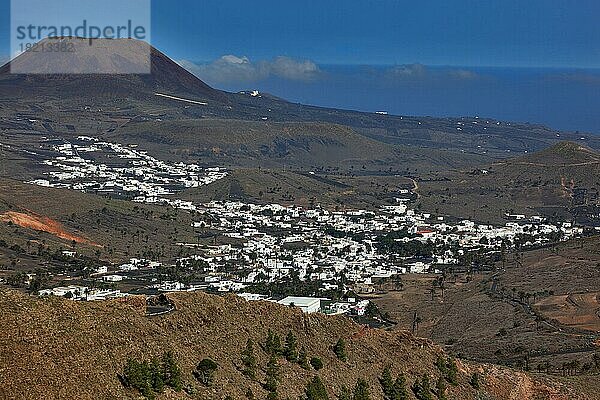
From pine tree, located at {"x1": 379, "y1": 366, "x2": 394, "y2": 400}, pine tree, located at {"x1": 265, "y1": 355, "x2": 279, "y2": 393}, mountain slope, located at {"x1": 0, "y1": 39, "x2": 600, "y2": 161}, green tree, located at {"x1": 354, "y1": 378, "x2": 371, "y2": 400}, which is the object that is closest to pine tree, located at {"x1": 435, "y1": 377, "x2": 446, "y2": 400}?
pine tree, located at {"x1": 379, "y1": 366, "x2": 394, "y2": 400}

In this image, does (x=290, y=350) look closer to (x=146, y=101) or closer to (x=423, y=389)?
(x=423, y=389)

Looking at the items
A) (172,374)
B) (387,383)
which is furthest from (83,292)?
(172,374)

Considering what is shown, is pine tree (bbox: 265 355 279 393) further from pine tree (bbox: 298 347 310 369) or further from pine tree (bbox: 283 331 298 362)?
pine tree (bbox: 298 347 310 369)

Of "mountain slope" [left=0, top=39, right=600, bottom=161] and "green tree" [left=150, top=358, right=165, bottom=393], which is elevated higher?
"mountain slope" [left=0, top=39, right=600, bottom=161]

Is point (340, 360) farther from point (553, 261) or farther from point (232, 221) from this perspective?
point (232, 221)

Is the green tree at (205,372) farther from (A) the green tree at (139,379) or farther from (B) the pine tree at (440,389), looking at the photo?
(B) the pine tree at (440,389)

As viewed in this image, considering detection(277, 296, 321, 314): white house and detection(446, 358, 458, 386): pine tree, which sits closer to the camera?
detection(446, 358, 458, 386): pine tree

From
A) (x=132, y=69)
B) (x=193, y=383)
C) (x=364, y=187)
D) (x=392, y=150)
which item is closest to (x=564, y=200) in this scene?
(x=364, y=187)
